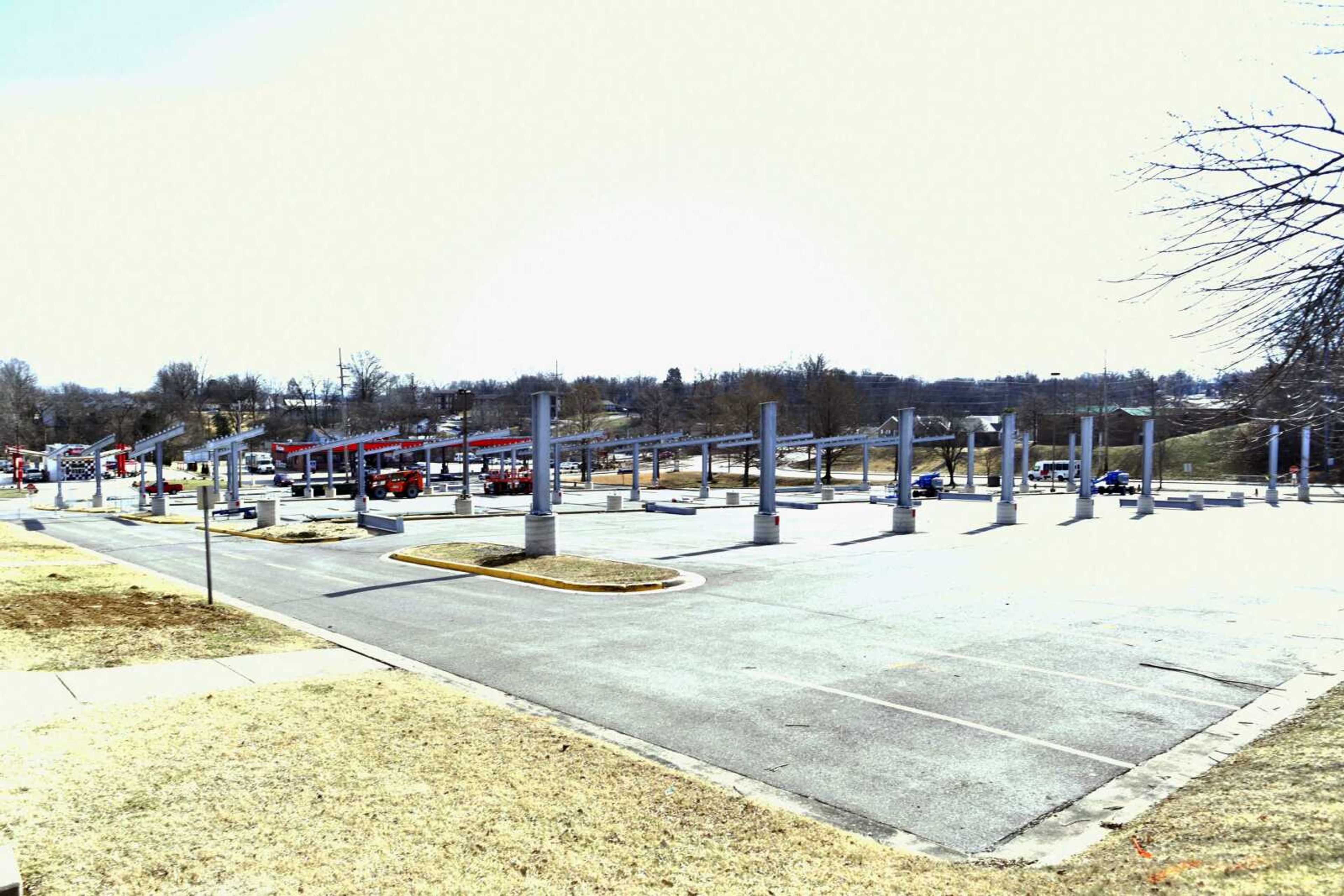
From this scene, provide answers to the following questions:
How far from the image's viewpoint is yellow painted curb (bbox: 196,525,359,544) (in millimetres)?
27453

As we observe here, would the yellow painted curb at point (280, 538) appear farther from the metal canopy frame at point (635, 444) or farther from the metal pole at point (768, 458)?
the metal canopy frame at point (635, 444)

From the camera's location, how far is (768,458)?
26172 millimetres

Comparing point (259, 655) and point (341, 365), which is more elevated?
point (341, 365)

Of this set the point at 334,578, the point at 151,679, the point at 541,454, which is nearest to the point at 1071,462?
the point at 541,454

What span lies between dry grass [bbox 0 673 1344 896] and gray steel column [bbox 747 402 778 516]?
18.4 metres

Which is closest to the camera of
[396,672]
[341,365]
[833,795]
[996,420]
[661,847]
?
[661,847]

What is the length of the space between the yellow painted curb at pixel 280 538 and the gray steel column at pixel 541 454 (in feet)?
28.4

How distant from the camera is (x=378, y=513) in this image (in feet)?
129

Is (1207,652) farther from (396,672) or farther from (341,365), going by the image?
(341,365)

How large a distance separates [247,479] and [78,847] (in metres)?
82.8

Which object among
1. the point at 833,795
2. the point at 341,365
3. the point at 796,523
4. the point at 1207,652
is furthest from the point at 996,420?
the point at 833,795

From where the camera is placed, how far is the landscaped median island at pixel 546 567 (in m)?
17.0

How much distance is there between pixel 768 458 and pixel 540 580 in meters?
10.3

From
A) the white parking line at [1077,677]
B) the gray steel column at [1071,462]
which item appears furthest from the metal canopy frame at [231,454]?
the gray steel column at [1071,462]
